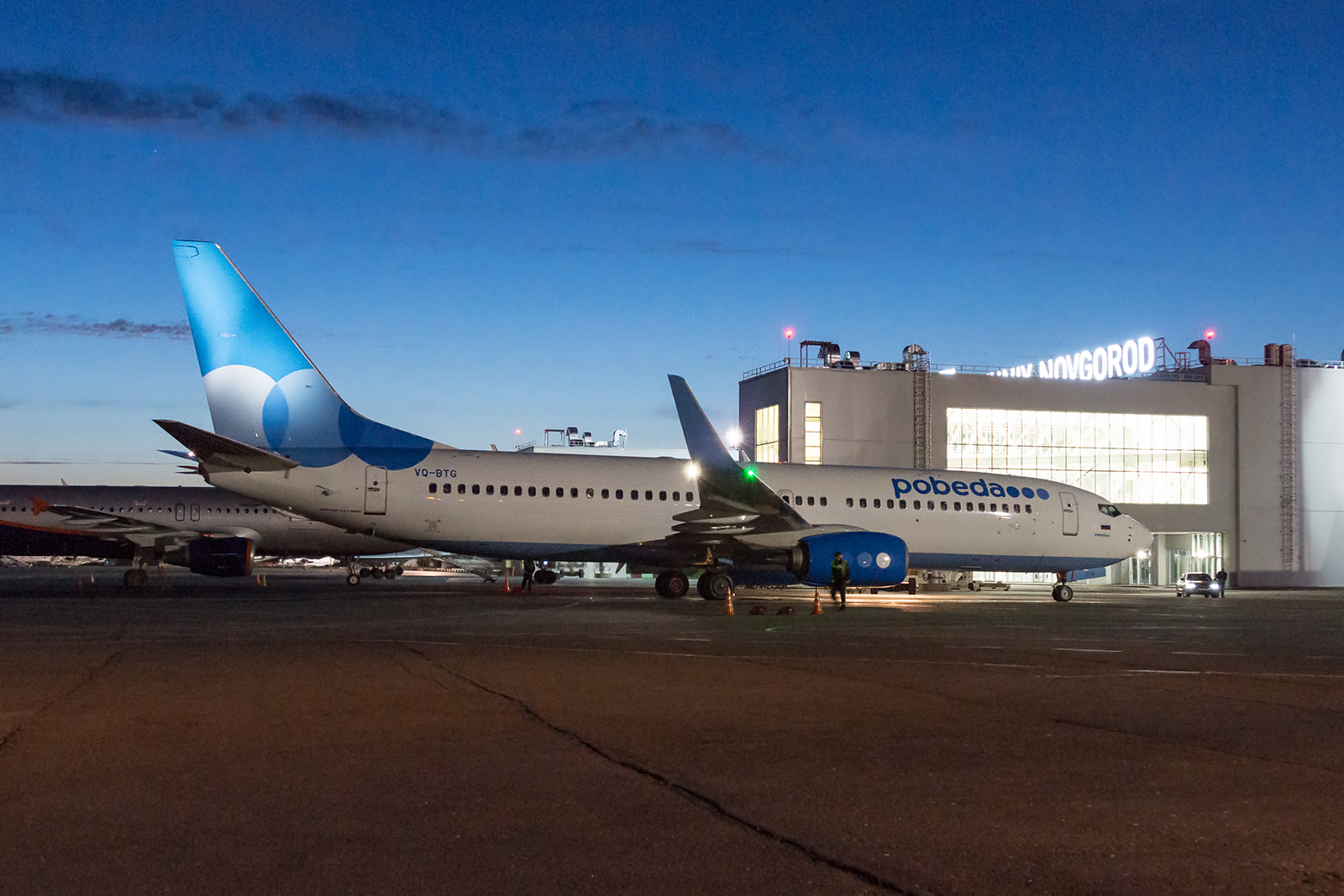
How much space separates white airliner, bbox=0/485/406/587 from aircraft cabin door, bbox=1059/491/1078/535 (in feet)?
60.6

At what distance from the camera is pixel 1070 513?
31125 mm

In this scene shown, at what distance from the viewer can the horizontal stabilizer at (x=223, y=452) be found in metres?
22.5

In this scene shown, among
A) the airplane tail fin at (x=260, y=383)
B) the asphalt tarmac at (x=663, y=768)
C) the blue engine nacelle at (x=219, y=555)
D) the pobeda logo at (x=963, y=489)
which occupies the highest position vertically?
the airplane tail fin at (x=260, y=383)

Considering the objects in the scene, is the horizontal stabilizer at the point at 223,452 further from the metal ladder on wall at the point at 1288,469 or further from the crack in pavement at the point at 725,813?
the metal ladder on wall at the point at 1288,469

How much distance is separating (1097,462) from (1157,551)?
516 centimetres

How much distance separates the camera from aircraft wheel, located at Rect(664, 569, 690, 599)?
2810 cm

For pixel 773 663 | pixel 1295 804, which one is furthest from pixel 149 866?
pixel 773 663

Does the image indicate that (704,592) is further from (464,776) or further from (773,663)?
(464,776)

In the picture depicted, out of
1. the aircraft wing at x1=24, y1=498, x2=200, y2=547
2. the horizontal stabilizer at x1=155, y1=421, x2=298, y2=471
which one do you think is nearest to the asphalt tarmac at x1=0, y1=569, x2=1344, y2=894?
the horizontal stabilizer at x1=155, y1=421, x2=298, y2=471

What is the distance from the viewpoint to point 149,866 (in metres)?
4.78

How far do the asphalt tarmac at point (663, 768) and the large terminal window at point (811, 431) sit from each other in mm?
35272

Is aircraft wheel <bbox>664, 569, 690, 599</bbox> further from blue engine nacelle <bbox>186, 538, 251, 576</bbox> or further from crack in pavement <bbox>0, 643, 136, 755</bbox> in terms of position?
crack in pavement <bbox>0, 643, 136, 755</bbox>

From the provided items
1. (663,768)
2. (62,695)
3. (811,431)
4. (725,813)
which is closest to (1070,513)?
(811,431)

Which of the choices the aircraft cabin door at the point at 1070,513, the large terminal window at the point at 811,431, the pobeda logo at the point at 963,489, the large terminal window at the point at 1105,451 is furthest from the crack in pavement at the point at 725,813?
the large terminal window at the point at 1105,451
